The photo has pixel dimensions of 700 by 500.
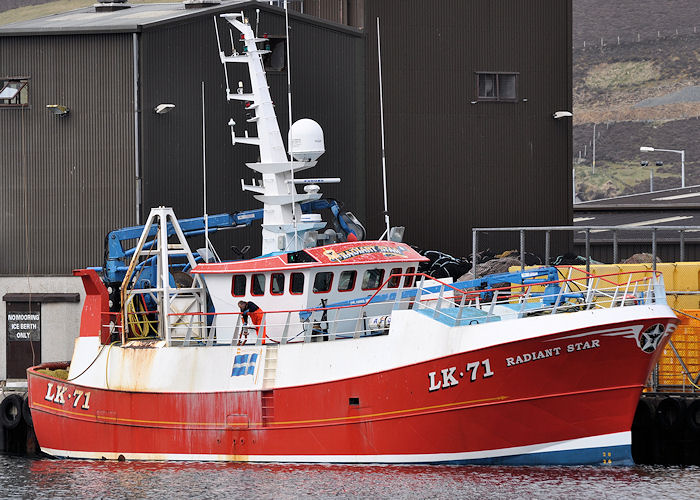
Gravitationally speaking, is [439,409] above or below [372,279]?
below

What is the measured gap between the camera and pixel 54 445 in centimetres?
2731

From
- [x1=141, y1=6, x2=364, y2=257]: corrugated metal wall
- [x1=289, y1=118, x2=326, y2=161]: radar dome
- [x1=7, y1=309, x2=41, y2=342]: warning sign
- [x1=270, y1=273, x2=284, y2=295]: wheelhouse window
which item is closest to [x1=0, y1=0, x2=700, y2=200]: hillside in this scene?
[x1=141, y1=6, x2=364, y2=257]: corrugated metal wall

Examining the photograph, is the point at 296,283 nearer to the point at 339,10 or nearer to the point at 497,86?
the point at 497,86

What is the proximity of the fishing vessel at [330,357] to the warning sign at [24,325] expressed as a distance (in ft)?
9.98

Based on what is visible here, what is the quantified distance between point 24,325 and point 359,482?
13.5 metres

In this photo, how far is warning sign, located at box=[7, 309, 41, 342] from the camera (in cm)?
3166

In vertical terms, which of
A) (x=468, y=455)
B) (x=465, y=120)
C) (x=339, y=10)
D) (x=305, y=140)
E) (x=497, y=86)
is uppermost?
(x=339, y=10)

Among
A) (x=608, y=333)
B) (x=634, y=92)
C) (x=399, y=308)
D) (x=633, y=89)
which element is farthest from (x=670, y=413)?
(x=633, y=89)

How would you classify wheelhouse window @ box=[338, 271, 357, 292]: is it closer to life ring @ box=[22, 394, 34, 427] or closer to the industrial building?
the industrial building

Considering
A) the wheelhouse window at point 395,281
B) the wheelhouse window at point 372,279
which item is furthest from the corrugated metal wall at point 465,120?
the wheelhouse window at point 372,279

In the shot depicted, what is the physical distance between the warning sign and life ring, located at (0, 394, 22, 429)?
7.19 feet

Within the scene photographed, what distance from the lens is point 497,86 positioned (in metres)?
37.2

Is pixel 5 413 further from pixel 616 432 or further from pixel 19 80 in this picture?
pixel 616 432

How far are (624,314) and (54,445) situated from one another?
13375mm
